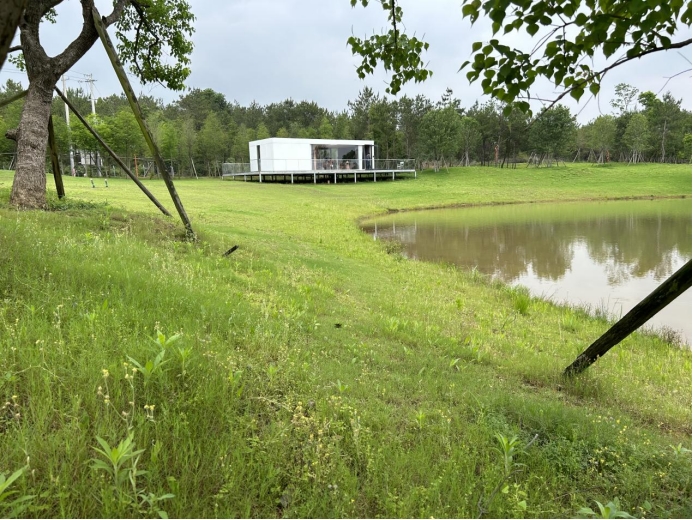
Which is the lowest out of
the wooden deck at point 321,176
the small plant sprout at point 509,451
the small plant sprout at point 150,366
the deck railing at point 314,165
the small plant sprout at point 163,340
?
the small plant sprout at point 509,451

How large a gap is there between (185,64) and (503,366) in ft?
40.6

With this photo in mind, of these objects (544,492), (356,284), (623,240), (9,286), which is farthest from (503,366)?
(623,240)

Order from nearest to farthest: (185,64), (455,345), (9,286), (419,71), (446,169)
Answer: (9,286)
(419,71)
(455,345)
(185,64)
(446,169)

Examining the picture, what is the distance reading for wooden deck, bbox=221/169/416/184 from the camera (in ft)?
164

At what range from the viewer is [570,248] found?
17.6 m

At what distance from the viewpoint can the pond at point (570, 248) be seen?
1116cm

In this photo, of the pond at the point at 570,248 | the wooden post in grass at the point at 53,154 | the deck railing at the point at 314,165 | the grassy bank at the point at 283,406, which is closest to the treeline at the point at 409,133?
the deck railing at the point at 314,165

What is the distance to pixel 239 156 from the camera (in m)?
Answer: 68.8

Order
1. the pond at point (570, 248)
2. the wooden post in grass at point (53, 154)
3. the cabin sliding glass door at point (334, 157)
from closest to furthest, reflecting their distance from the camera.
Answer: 1. the wooden post in grass at point (53, 154)
2. the pond at point (570, 248)
3. the cabin sliding glass door at point (334, 157)

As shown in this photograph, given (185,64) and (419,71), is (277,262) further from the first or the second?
(185,64)

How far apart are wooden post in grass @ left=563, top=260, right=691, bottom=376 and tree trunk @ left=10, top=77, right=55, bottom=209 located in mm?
9722

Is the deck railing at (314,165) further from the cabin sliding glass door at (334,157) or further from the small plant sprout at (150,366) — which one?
the small plant sprout at (150,366)

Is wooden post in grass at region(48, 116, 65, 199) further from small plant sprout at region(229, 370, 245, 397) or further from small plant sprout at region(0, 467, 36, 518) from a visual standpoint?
small plant sprout at region(0, 467, 36, 518)

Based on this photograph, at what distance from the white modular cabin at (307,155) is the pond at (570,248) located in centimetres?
2217
